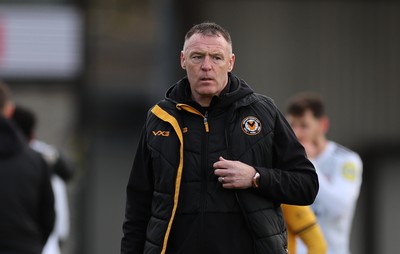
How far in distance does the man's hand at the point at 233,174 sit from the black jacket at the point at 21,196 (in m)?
2.25

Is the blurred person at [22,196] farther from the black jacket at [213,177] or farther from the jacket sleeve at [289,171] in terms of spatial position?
the jacket sleeve at [289,171]

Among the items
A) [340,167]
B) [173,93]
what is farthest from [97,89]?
[173,93]

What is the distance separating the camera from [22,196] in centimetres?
816

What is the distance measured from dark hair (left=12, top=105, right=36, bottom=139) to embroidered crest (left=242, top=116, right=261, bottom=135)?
12.1 ft

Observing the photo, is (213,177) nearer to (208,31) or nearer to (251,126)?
(251,126)

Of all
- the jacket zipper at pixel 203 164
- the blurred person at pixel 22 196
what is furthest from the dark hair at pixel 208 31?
the blurred person at pixel 22 196

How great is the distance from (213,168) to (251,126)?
30 centimetres

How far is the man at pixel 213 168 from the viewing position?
629 cm

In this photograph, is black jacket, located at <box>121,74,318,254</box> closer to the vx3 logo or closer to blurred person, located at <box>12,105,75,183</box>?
the vx3 logo

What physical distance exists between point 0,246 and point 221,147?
7.47 ft

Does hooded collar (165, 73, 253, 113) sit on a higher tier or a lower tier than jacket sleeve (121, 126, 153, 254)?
higher

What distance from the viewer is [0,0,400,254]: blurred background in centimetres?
1655

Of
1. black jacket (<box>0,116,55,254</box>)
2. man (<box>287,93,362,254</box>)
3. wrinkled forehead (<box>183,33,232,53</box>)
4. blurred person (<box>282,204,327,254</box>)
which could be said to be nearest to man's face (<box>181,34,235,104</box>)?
wrinkled forehead (<box>183,33,232,53</box>)

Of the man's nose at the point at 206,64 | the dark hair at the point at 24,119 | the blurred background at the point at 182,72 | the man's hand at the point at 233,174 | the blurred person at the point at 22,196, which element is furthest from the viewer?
the blurred background at the point at 182,72
